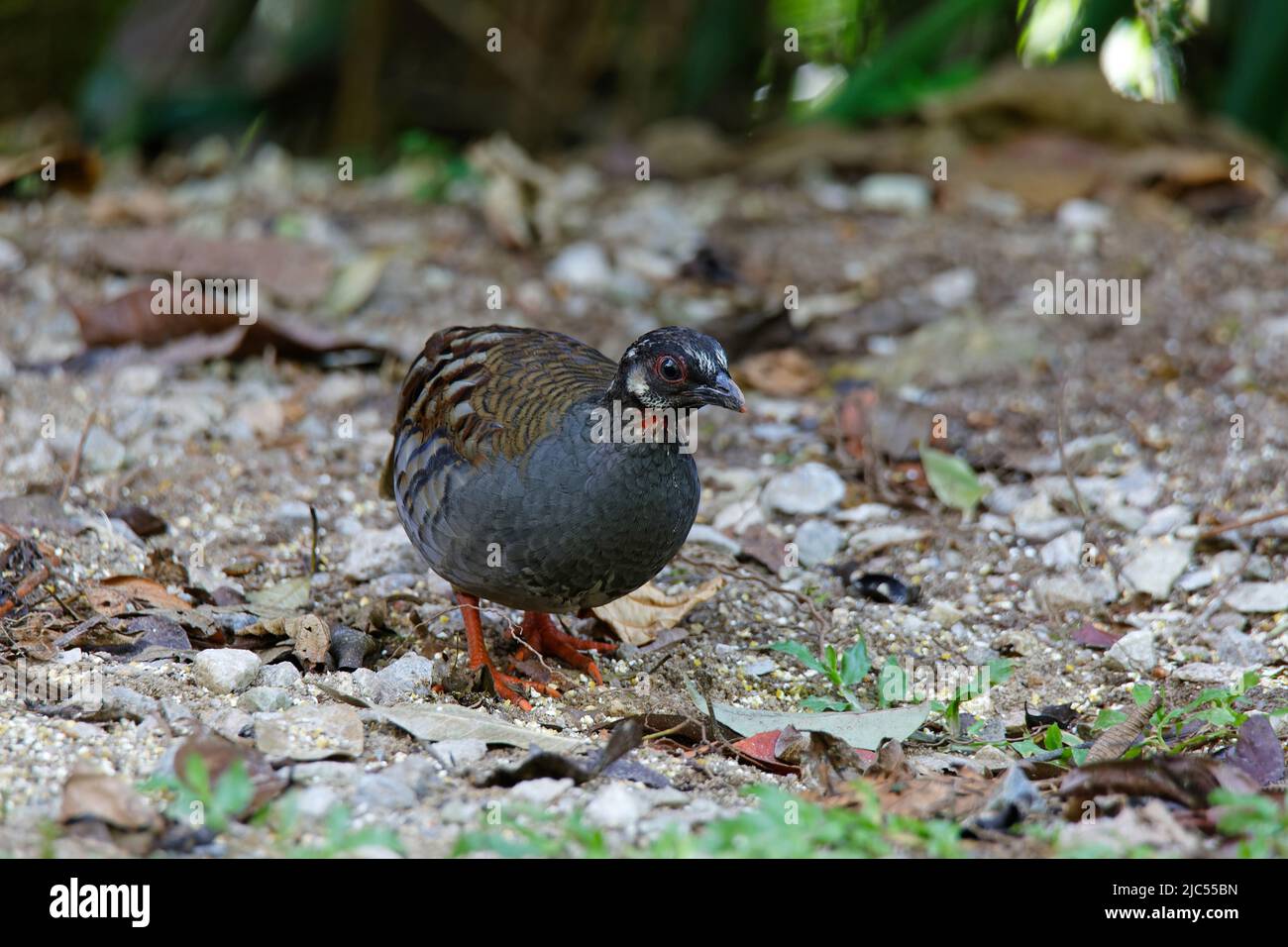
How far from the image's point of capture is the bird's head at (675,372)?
399 cm

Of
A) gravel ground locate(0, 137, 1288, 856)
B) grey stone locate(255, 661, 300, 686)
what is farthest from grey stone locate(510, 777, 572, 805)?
grey stone locate(255, 661, 300, 686)

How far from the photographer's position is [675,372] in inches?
157

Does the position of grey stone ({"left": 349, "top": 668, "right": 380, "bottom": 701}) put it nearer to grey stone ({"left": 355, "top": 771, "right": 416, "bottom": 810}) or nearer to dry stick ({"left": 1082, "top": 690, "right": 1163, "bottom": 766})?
grey stone ({"left": 355, "top": 771, "right": 416, "bottom": 810})

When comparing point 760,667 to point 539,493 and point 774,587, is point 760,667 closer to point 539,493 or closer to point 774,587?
point 774,587

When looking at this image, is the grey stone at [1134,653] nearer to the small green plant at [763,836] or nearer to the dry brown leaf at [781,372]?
the small green plant at [763,836]

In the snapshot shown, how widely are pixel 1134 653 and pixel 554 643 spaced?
1.76 m

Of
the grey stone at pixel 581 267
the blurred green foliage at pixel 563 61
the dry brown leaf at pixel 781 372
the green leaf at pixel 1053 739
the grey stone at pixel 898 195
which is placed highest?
the blurred green foliage at pixel 563 61

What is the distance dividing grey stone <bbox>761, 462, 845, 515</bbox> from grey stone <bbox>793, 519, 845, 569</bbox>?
11 cm

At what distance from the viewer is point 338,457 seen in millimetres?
5770

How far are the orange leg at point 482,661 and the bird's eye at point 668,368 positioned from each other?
38.5 inches

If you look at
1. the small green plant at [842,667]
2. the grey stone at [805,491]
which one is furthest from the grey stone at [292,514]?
the small green plant at [842,667]

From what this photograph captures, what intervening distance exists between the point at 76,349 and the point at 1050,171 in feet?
16.8

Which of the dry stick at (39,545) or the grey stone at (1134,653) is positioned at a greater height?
the dry stick at (39,545)

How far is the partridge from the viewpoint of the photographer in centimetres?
400
